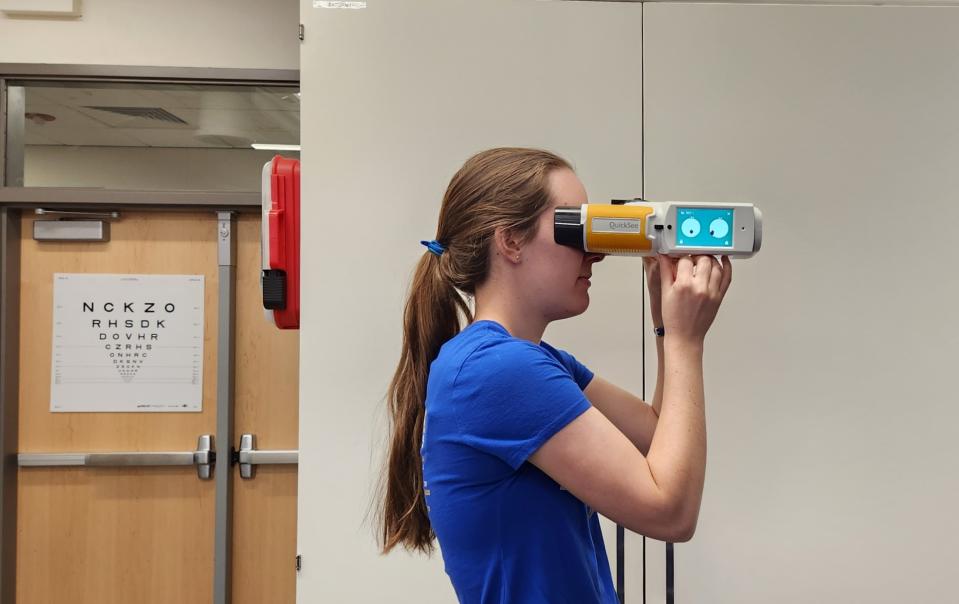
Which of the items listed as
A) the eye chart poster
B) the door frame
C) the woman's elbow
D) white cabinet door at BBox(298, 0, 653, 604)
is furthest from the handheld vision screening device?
the eye chart poster

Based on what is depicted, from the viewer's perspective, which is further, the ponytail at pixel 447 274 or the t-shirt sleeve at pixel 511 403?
the ponytail at pixel 447 274

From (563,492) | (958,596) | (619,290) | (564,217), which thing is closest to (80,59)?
(619,290)

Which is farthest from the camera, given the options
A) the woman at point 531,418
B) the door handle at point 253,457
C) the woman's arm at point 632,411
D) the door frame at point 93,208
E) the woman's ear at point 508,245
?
the door handle at point 253,457

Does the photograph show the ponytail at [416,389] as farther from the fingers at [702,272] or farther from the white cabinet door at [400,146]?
the white cabinet door at [400,146]

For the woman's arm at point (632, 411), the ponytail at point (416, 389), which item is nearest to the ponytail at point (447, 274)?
the ponytail at point (416, 389)

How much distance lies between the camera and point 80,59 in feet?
7.09

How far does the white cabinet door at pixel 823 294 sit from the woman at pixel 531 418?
2.48 ft

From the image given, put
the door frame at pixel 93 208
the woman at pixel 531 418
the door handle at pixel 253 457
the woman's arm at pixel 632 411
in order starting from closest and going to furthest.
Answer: the woman at pixel 531 418 → the woman's arm at pixel 632 411 → the door frame at pixel 93 208 → the door handle at pixel 253 457

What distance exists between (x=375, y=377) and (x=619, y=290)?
22.3 inches

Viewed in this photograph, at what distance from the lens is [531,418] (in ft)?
2.25

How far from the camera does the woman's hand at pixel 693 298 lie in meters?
0.75

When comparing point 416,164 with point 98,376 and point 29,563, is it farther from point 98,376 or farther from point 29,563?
point 29,563

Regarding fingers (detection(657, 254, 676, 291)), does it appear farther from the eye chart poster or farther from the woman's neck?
the eye chart poster

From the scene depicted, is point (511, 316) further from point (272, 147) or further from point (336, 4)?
point (272, 147)
